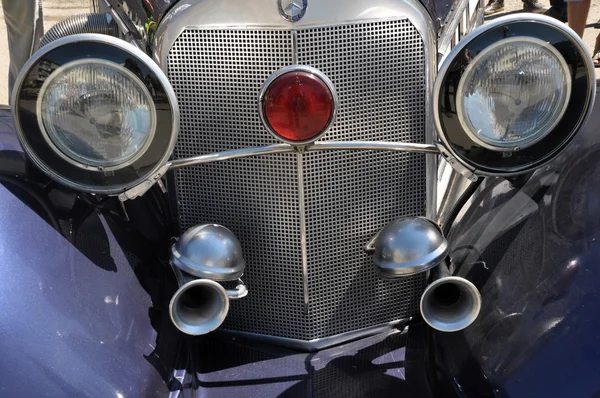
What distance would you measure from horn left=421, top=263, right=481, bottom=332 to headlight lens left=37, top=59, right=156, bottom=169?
852mm

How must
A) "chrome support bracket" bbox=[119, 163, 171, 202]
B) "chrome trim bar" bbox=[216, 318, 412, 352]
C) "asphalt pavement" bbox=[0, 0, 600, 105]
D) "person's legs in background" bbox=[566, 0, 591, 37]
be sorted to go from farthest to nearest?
1. "asphalt pavement" bbox=[0, 0, 600, 105]
2. "person's legs in background" bbox=[566, 0, 591, 37]
3. "chrome trim bar" bbox=[216, 318, 412, 352]
4. "chrome support bracket" bbox=[119, 163, 171, 202]

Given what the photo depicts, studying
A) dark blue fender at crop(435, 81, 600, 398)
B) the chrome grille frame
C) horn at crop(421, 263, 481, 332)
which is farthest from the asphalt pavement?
horn at crop(421, 263, 481, 332)

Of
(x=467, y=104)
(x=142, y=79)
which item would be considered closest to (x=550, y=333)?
(x=467, y=104)

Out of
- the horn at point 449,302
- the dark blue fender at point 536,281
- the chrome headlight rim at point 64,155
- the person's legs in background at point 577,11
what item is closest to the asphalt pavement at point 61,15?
the person's legs in background at point 577,11

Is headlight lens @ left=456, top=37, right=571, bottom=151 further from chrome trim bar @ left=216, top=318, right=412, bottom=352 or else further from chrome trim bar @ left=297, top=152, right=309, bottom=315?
chrome trim bar @ left=216, top=318, right=412, bottom=352

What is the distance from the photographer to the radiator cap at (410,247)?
6.53 ft

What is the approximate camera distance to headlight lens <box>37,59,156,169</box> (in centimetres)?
187

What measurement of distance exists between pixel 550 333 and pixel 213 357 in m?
0.98

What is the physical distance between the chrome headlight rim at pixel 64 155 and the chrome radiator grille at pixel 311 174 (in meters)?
0.25

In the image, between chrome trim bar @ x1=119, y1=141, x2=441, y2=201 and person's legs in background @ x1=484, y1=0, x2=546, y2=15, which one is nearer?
chrome trim bar @ x1=119, y1=141, x2=441, y2=201

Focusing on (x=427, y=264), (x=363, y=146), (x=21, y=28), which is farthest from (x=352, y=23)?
(x=21, y=28)

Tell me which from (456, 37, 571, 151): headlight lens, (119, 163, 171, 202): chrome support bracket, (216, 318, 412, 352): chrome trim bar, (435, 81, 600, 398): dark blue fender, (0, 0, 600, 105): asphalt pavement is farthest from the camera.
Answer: (0, 0, 600, 105): asphalt pavement

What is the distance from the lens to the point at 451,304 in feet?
6.72

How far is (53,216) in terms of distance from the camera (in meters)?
2.09
